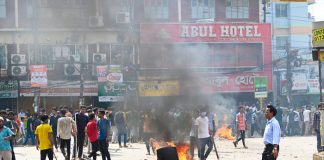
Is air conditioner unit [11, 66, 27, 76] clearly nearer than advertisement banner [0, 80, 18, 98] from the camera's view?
Yes

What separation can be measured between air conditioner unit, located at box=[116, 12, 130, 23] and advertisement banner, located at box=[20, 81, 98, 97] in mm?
4420

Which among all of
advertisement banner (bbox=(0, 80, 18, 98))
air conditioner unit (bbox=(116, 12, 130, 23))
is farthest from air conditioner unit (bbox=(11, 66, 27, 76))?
air conditioner unit (bbox=(116, 12, 130, 23))

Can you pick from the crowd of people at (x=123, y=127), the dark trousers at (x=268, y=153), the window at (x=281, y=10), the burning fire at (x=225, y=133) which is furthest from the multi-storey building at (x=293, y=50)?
the dark trousers at (x=268, y=153)

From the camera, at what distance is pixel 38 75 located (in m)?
31.1

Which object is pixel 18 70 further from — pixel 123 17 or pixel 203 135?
pixel 203 135

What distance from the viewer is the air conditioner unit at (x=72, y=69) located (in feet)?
112

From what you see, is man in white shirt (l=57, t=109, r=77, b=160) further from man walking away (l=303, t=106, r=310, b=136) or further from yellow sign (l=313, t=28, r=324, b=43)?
man walking away (l=303, t=106, r=310, b=136)

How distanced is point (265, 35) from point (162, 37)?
33.1ft

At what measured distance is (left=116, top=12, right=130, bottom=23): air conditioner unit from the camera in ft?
Result: 104

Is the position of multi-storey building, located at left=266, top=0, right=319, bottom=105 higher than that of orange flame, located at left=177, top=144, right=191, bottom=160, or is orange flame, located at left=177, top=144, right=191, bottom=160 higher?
multi-storey building, located at left=266, top=0, right=319, bottom=105

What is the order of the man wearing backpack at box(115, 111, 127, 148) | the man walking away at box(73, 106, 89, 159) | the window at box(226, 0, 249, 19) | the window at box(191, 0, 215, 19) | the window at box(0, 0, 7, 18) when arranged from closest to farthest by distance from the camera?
the man walking away at box(73, 106, 89, 159)
the man wearing backpack at box(115, 111, 127, 148)
the window at box(0, 0, 7, 18)
the window at box(191, 0, 215, 19)
the window at box(226, 0, 249, 19)

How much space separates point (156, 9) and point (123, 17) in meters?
3.24

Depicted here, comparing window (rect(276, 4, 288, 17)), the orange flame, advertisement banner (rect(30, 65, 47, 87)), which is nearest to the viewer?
the orange flame

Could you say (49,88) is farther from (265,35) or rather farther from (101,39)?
(265,35)
